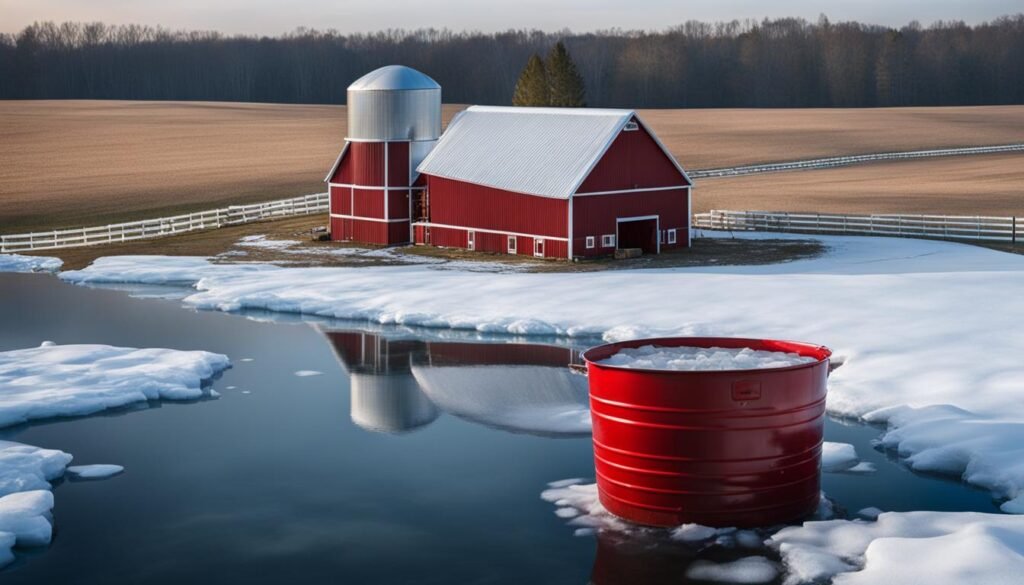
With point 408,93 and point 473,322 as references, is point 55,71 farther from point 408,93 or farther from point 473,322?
point 473,322

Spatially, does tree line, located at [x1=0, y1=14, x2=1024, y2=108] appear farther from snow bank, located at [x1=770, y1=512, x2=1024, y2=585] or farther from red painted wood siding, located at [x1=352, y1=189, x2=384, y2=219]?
snow bank, located at [x1=770, y1=512, x2=1024, y2=585]

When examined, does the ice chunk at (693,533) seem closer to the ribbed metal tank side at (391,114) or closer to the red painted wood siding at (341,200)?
the ribbed metal tank side at (391,114)

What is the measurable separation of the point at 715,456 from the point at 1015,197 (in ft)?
169

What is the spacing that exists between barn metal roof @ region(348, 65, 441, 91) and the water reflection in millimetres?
19530

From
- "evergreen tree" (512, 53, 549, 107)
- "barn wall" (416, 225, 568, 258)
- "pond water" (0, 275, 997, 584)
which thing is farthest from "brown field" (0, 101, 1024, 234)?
"pond water" (0, 275, 997, 584)

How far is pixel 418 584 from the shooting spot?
1152cm

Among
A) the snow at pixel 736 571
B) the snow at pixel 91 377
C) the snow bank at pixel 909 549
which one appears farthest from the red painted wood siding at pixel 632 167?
the snow at pixel 736 571

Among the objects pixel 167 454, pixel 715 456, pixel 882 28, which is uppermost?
pixel 882 28

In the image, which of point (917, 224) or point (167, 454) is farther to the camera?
point (917, 224)

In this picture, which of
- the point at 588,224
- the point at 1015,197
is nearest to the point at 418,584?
the point at 588,224

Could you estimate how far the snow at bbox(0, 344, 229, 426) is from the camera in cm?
1858

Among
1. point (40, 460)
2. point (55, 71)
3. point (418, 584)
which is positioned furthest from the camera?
point (55, 71)

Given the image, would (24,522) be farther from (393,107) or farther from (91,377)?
(393,107)

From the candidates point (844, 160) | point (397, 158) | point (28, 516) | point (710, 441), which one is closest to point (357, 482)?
point (28, 516)
